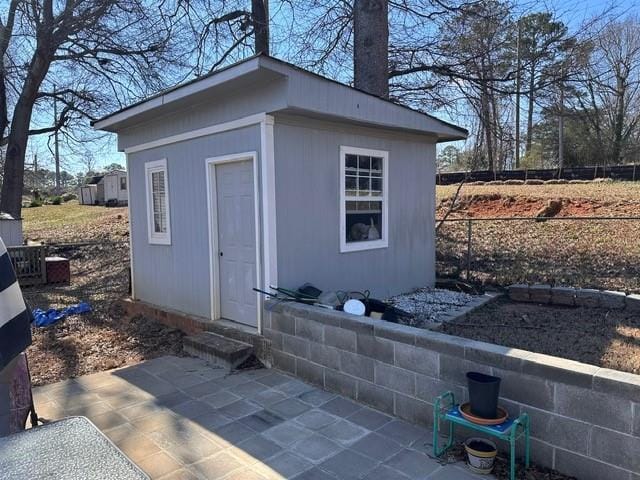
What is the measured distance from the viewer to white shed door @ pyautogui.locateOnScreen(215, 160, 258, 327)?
4.89 meters

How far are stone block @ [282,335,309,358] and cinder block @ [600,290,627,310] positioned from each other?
4.02m

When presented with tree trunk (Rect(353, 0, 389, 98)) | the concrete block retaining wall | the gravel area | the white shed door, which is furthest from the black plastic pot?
tree trunk (Rect(353, 0, 389, 98))

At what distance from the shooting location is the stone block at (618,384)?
232 centimetres

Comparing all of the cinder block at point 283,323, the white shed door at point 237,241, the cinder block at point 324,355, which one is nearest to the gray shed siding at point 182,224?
the white shed door at point 237,241

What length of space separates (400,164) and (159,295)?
3.79 metres

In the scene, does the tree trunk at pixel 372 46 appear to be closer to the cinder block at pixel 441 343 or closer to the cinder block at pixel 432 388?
the cinder block at pixel 441 343

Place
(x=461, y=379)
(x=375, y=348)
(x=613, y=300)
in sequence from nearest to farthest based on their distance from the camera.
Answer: (x=461, y=379) < (x=375, y=348) < (x=613, y=300)

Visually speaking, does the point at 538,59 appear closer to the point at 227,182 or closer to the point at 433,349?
the point at 227,182

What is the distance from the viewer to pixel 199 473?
272 cm

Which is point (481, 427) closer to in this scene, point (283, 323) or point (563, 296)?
point (283, 323)

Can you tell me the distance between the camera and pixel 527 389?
2709 millimetres

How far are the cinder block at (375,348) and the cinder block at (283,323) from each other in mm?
775

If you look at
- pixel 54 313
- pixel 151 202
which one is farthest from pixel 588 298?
pixel 54 313

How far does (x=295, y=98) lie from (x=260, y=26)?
710 centimetres
